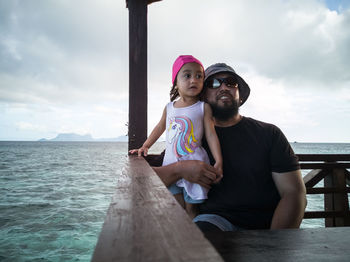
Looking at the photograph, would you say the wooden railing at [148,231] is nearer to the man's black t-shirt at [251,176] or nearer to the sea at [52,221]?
the man's black t-shirt at [251,176]

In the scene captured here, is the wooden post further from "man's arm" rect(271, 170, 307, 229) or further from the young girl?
"man's arm" rect(271, 170, 307, 229)

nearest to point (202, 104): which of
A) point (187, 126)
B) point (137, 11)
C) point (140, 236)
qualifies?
point (187, 126)

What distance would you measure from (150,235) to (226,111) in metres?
1.83

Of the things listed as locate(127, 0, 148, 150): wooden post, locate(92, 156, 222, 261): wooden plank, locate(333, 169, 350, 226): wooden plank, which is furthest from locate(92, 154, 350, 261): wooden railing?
locate(333, 169, 350, 226): wooden plank

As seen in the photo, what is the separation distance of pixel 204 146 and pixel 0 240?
7260mm

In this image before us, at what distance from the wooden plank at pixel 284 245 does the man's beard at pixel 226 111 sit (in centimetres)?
123


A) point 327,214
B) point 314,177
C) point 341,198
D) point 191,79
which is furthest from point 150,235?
point 341,198

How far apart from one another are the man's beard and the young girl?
11 centimetres

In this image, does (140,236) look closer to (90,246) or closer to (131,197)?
(131,197)

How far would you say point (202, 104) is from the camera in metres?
2.07

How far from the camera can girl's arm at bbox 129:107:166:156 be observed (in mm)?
2066

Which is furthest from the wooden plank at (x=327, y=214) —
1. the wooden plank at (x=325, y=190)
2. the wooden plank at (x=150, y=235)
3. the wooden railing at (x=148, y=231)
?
the wooden plank at (x=150, y=235)

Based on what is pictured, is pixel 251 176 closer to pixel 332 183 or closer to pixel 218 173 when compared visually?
pixel 218 173

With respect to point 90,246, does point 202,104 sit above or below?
above
